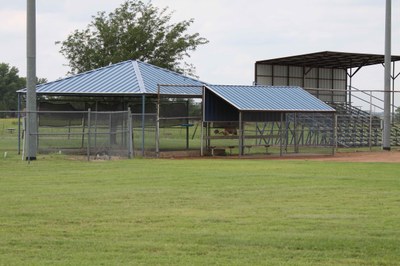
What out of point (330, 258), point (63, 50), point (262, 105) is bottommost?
point (330, 258)

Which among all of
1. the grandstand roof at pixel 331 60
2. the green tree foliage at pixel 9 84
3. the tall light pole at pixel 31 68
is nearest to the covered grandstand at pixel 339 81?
the grandstand roof at pixel 331 60

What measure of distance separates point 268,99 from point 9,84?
279ft

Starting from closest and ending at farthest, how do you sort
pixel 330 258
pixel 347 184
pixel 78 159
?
pixel 330 258, pixel 347 184, pixel 78 159

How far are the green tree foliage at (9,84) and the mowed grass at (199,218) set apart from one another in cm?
8860

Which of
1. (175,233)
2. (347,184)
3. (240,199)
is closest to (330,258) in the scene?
(175,233)

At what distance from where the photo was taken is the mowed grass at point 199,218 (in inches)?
362

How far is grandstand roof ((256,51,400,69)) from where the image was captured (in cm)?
4778

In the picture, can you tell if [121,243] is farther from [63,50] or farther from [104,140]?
[63,50]

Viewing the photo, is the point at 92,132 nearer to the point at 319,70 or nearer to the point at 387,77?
the point at 387,77

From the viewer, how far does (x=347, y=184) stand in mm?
17531

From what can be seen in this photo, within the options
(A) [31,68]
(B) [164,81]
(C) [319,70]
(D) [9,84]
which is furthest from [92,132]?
(D) [9,84]

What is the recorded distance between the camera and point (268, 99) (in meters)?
33.4

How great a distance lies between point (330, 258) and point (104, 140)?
22.5 meters

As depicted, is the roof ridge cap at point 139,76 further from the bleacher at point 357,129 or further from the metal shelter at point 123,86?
the bleacher at point 357,129
